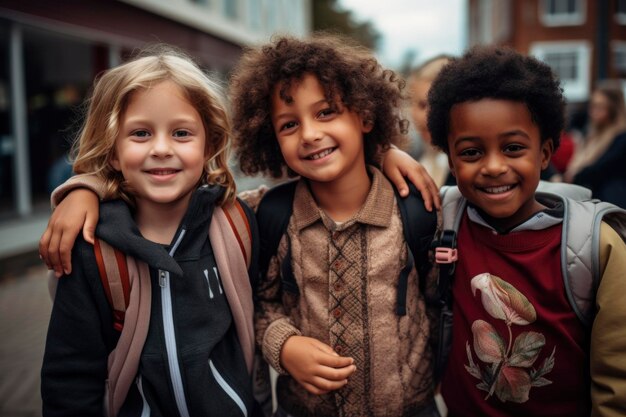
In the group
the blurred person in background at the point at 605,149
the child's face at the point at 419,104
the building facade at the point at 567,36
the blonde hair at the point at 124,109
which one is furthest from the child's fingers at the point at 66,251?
the building facade at the point at 567,36

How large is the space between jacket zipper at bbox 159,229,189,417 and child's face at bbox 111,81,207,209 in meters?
0.25

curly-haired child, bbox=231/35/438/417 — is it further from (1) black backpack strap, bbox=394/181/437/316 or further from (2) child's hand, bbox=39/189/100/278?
(2) child's hand, bbox=39/189/100/278

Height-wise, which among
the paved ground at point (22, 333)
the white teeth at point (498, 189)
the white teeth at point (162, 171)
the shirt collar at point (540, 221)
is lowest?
the paved ground at point (22, 333)

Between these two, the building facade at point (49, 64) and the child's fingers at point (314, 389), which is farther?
the building facade at point (49, 64)

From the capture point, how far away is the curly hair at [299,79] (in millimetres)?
1891

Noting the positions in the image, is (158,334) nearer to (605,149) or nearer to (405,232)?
(405,232)

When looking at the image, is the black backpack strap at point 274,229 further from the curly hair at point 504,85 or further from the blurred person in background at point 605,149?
the blurred person in background at point 605,149

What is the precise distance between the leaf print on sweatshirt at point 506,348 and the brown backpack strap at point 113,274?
1.15 m

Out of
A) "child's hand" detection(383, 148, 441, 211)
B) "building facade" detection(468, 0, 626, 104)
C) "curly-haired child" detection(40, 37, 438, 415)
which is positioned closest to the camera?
"curly-haired child" detection(40, 37, 438, 415)

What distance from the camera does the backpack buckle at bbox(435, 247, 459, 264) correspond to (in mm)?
1771

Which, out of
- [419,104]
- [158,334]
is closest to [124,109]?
[158,334]

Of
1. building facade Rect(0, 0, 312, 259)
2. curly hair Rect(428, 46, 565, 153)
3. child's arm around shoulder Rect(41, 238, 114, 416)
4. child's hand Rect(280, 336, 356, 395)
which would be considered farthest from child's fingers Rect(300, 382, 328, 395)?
building facade Rect(0, 0, 312, 259)

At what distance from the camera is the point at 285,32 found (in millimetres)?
2078

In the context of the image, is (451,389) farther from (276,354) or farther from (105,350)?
(105,350)
